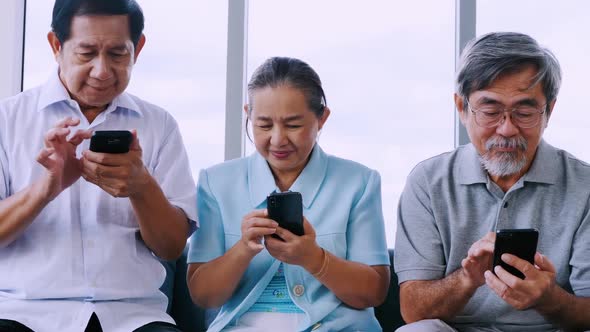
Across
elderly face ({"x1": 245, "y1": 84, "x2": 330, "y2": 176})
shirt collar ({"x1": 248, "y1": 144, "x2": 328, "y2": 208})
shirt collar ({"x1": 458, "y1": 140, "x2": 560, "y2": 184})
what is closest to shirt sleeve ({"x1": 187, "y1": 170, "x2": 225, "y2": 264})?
shirt collar ({"x1": 248, "y1": 144, "x2": 328, "y2": 208})

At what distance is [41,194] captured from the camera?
1.93 metres

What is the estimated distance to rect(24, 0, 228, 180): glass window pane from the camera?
3.40m

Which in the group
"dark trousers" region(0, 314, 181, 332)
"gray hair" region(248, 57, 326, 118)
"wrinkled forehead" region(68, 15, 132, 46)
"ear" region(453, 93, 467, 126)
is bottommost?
"dark trousers" region(0, 314, 181, 332)

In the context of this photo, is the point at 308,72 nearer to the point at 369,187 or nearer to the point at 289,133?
the point at 289,133

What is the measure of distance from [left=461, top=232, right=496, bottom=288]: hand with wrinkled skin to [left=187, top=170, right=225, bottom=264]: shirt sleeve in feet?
2.44

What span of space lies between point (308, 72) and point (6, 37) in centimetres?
186

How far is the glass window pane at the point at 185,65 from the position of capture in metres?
3.40

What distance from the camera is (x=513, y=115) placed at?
2.05m

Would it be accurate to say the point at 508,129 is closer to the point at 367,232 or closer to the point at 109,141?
the point at 367,232

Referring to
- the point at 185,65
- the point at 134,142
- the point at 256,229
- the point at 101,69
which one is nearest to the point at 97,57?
the point at 101,69

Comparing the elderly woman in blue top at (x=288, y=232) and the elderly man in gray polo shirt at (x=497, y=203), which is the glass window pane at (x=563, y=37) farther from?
the elderly woman in blue top at (x=288, y=232)

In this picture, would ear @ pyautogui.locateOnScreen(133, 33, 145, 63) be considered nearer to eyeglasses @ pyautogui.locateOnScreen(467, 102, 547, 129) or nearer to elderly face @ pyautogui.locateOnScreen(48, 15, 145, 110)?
elderly face @ pyautogui.locateOnScreen(48, 15, 145, 110)

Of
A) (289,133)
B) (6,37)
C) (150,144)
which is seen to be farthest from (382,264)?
(6,37)

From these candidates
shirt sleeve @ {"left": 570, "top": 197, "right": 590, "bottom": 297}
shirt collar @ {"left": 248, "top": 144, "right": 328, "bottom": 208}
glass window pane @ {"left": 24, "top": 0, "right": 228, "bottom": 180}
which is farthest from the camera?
glass window pane @ {"left": 24, "top": 0, "right": 228, "bottom": 180}
